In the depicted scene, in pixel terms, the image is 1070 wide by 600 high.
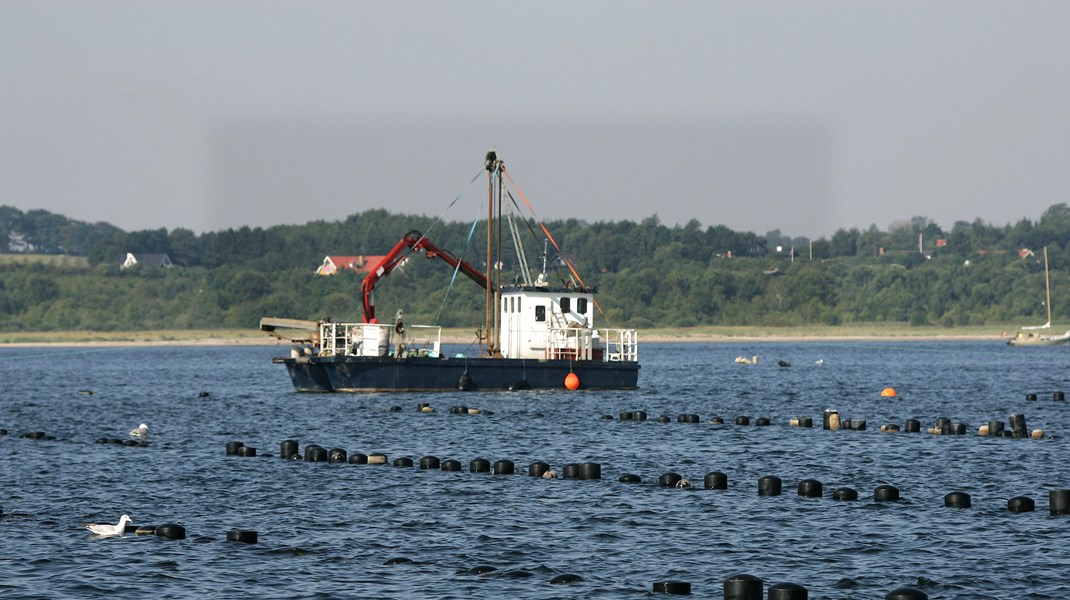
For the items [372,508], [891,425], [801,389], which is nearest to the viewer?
[372,508]

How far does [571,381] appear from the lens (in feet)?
223

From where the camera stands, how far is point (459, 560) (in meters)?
26.7

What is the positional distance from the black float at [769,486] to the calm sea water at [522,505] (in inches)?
13.7

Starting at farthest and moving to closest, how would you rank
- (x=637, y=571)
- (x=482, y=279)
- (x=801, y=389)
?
(x=801, y=389), (x=482, y=279), (x=637, y=571)

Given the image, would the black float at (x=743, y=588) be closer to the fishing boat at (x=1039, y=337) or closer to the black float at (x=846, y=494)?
the black float at (x=846, y=494)

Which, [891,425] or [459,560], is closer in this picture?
[459,560]

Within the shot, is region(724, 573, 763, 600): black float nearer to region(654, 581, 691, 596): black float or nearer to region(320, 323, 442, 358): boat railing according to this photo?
region(654, 581, 691, 596): black float

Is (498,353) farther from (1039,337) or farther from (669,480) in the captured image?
(1039,337)

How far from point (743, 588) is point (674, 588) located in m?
1.35

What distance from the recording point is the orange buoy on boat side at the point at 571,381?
67875 mm

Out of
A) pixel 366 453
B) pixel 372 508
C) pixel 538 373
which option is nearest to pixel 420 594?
pixel 372 508

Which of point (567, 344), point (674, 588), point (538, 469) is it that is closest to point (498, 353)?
point (567, 344)

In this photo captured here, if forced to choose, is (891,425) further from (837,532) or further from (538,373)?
(837,532)

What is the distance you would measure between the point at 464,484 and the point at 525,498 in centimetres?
312
